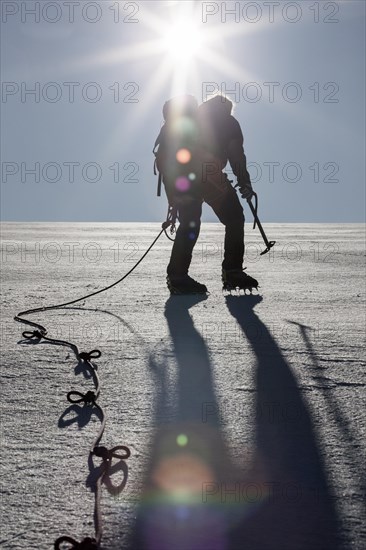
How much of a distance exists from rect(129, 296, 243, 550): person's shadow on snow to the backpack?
4226mm

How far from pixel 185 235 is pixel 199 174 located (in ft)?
2.45

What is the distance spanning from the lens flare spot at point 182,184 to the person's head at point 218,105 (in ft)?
2.87

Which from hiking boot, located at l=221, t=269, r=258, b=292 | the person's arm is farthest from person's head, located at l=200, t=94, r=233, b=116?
hiking boot, located at l=221, t=269, r=258, b=292

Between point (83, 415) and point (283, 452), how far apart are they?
0.96 metres

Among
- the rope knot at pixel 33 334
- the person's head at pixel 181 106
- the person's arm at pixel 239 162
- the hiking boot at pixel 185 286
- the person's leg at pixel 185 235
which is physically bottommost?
the rope knot at pixel 33 334

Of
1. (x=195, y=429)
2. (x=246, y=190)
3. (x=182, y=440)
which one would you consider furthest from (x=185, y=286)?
(x=182, y=440)

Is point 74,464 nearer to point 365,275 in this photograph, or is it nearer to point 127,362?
point 127,362

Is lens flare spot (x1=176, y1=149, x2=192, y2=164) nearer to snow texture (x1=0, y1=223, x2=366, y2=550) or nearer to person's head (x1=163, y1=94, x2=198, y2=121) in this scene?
person's head (x1=163, y1=94, x2=198, y2=121)

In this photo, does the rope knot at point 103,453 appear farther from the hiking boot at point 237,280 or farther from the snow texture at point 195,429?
the hiking boot at point 237,280

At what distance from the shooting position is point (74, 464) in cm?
238

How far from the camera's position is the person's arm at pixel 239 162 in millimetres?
7602

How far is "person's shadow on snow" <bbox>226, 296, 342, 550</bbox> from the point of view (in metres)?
1.84

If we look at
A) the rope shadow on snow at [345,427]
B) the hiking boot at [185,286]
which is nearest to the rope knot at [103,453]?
the rope shadow on snow at [345,427]

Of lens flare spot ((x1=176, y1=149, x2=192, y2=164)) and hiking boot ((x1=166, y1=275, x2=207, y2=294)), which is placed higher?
lens flare spot ((x1=176, y1=149, x2=192, y2=164))
